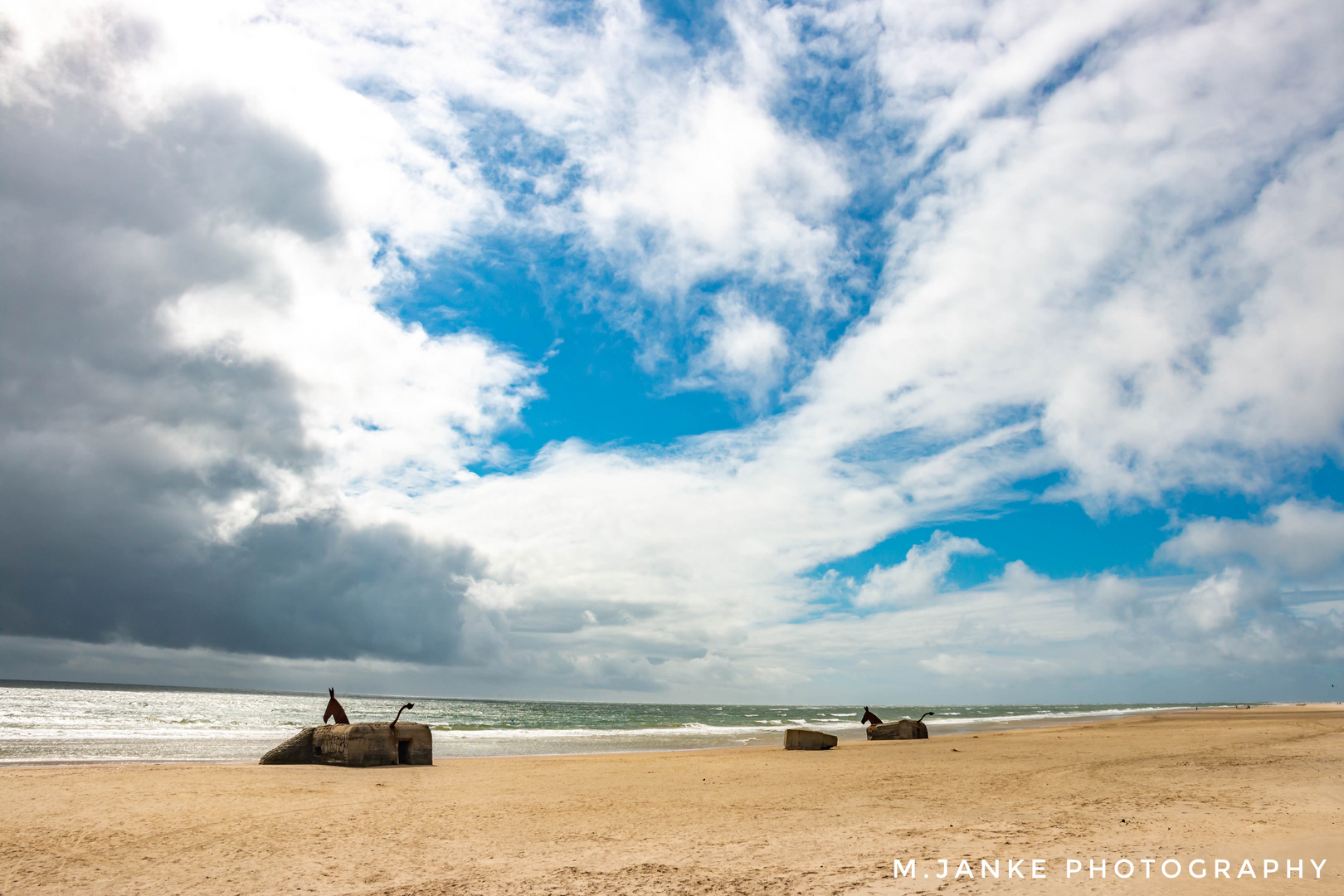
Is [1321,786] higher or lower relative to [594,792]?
higher

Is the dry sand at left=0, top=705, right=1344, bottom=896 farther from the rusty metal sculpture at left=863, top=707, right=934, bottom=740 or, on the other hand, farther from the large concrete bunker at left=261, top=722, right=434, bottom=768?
the rusty metal sculpture at left=863, top=707, right=934, bottom=740

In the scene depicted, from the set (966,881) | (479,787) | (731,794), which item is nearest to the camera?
(966,881)

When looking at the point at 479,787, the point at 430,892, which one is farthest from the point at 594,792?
the point at 430,892

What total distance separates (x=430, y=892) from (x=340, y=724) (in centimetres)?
1565

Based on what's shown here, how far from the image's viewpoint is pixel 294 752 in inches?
762

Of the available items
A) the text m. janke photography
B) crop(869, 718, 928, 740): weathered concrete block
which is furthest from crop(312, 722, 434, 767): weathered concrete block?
Result: crop(869, 718, 928, 740): weathered concrete block

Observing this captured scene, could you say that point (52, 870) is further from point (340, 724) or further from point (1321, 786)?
point (1321, 786)

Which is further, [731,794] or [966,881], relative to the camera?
[731,794]

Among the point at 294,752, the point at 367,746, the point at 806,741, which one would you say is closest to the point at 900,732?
the point at 806,741

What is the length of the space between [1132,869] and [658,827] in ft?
19.7

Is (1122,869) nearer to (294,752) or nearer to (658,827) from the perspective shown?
(658,827)

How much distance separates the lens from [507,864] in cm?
798

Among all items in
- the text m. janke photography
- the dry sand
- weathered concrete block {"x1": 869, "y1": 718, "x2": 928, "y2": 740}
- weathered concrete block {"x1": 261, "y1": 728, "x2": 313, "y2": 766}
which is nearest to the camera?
the text m. janke photography

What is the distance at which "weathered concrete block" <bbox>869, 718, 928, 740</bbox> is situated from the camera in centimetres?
2967
